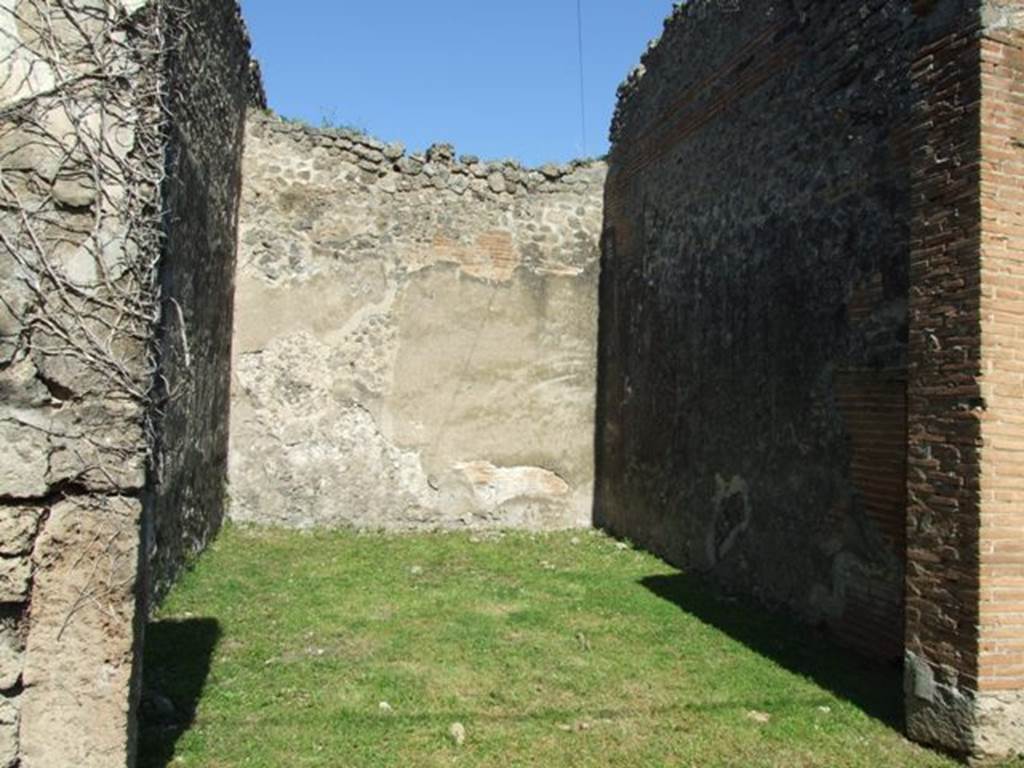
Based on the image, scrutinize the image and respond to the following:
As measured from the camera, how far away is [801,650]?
5246 mm

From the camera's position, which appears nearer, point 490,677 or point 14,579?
point 14,579

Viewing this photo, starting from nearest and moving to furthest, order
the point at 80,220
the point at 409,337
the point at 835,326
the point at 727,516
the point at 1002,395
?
1. the point at 80,220
2. the point at 1002,395
3. the point at 835,326
4. the point at 727,516
5. the point at 409,337

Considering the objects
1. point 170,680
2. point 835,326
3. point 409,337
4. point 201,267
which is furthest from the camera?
point 409,337

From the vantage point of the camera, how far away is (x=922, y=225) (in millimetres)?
3996

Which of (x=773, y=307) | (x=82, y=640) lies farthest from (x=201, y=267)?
(x=82, y=640)

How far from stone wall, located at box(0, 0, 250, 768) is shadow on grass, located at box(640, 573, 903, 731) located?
3.51m

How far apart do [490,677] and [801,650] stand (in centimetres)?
198

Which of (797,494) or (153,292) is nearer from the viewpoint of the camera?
(153,292)

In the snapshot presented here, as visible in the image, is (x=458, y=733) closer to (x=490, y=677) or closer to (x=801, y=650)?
(x=490, y=677)

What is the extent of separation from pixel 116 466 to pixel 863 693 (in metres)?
3.83

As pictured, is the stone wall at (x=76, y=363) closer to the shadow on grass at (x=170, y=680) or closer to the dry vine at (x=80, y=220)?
the dry vine at (x=80, y=220)

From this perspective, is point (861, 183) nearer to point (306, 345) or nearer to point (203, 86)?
point (203, 86)

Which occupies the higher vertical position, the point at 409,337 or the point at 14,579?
the point at 409,337

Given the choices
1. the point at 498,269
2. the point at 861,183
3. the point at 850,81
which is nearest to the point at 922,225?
the point at 861,183
